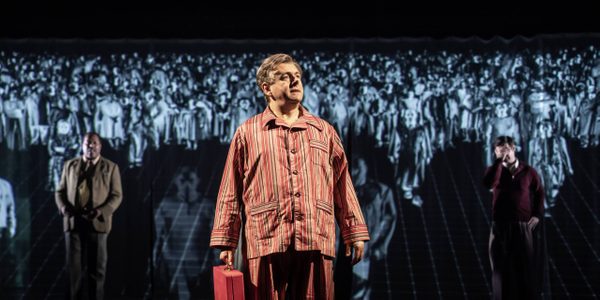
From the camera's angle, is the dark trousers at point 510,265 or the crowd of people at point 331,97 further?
the crowd of people at point 331,97

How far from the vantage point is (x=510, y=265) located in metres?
4.95

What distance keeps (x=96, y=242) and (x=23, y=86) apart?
1365 mm

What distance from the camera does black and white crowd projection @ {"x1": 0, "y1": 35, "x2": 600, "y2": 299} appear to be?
5266 millimetres

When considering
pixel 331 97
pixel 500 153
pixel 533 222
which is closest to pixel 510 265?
pixel 533 222

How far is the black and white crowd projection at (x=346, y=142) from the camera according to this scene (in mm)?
5266

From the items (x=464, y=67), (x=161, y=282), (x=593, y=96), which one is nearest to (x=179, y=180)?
(x=161, y=282)

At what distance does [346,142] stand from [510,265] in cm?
140

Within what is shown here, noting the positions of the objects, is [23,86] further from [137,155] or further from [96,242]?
[96,242]

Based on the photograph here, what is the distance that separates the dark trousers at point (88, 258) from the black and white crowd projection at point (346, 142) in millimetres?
281

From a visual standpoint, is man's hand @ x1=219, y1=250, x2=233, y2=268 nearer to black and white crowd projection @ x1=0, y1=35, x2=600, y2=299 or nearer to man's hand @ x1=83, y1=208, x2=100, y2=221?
man's hand @ x1=83, y1=208, x2=100, y2=221

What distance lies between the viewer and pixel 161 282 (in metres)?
5.31

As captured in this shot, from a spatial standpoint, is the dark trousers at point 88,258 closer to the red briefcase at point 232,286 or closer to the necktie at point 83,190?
the necktie at point 83,190

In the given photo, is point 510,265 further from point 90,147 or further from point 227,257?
point 90,147

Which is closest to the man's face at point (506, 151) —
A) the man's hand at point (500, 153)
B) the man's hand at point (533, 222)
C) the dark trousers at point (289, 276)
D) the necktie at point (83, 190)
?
the man's hand at point (500, 153)
